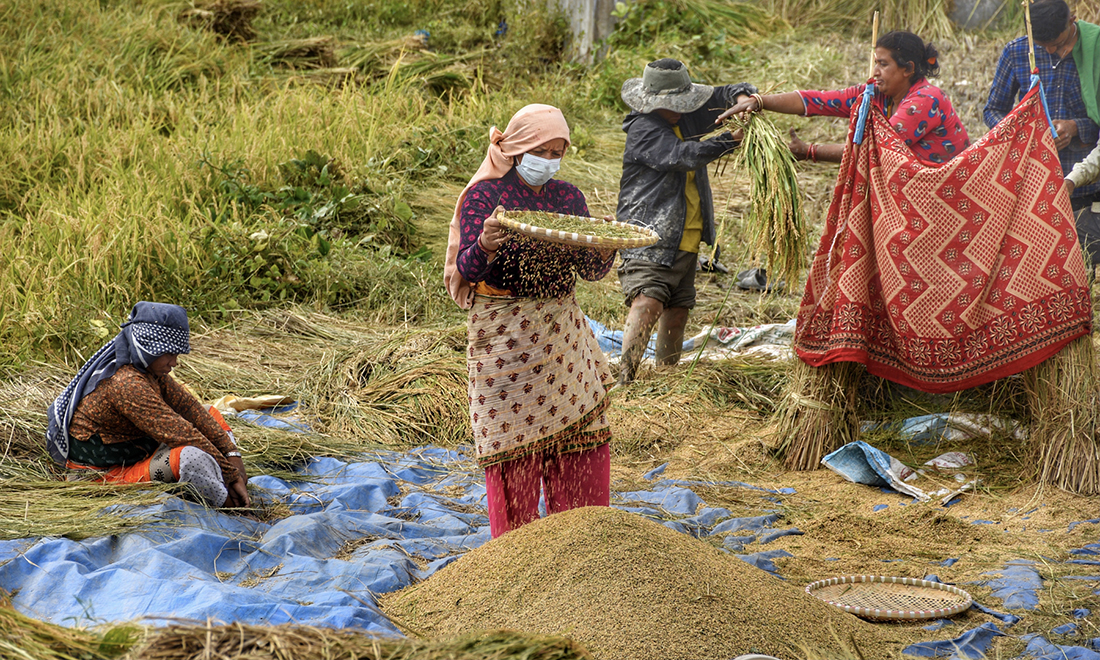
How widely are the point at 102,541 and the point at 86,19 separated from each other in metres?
8.43

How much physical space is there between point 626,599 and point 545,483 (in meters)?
0.83

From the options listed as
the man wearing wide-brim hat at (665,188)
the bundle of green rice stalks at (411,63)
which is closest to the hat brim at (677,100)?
the man wearing wide-brim hat at (665,188)

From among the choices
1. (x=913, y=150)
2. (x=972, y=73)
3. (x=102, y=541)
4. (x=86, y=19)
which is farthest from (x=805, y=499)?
(x=86, y=19)

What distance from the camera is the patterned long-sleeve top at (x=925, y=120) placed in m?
4.04

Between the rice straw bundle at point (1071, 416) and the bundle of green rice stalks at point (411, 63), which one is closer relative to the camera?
the rice straw bundle at point (1071, 416)

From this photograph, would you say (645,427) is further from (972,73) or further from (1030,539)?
(972,73)

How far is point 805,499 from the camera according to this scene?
4008 mm

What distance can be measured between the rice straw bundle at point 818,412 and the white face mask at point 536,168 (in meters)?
1.79

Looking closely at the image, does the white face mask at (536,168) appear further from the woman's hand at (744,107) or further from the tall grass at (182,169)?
the tall grass at (182,169)

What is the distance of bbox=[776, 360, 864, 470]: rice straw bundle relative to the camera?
4230 mm

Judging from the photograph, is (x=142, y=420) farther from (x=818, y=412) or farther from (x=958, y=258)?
(x=958, y=258)

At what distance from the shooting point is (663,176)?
4.95 metres

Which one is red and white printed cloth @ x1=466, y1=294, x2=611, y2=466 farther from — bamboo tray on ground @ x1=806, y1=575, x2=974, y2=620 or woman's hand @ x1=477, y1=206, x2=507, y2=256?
bamboo tray on ground @ x1=806, y1=575, x2=974, y2=620

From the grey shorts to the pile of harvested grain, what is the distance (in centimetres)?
240
